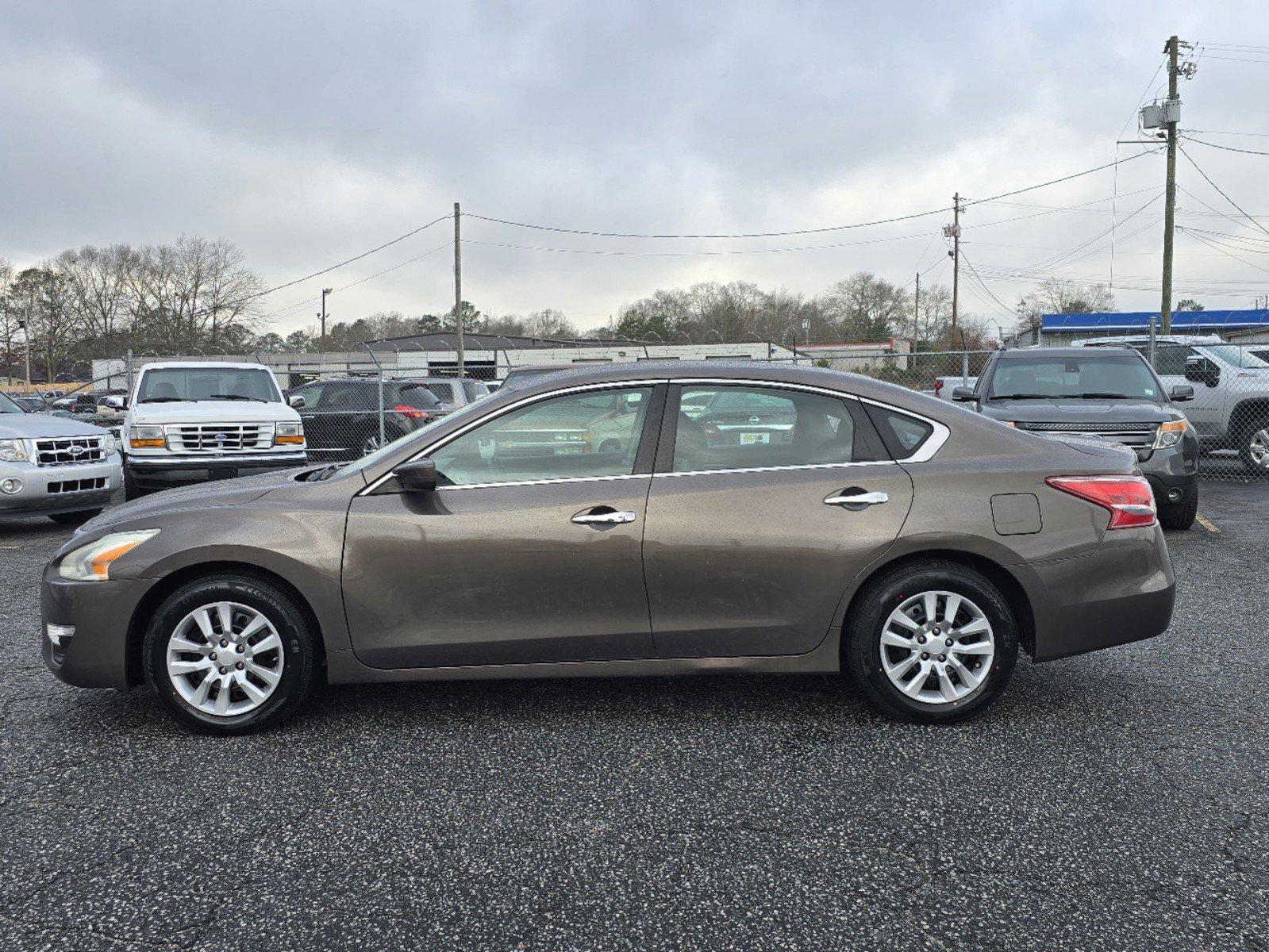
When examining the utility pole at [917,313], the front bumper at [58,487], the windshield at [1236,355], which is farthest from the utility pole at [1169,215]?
the utility pole at [917,313]

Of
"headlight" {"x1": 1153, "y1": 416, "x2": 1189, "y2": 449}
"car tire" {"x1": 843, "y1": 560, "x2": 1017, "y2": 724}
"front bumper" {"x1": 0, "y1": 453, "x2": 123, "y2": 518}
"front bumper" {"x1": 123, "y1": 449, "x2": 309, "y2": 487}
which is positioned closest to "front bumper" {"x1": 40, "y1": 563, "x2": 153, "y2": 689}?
"car tire" {"x1": 843, "y1": 560, "x2": 1017, "y2": 724}

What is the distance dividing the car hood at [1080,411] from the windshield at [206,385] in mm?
8620

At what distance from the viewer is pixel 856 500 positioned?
405 cm

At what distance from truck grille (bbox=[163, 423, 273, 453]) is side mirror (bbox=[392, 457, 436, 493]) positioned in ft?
26.4

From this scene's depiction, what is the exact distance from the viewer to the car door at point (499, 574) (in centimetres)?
398

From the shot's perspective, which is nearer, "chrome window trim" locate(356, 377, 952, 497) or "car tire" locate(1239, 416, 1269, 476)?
"chrome window trim" locate(356, 377, 952, 497)

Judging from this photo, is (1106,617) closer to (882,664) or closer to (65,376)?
(882,664)

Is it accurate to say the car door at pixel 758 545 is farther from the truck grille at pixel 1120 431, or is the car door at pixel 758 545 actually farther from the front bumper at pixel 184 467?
the front bumper at pixel 184 467

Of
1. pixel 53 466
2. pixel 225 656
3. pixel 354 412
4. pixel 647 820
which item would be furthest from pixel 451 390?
pixel 647 820

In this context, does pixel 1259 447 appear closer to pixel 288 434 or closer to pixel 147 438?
pixel 288 434

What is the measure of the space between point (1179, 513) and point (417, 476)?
8051 millimetres

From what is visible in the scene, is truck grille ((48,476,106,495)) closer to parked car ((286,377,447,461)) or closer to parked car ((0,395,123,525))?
parked car ((0,395,123,525))

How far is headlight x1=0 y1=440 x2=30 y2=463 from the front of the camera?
377 inches

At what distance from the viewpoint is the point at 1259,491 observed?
12438 mm
